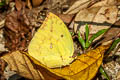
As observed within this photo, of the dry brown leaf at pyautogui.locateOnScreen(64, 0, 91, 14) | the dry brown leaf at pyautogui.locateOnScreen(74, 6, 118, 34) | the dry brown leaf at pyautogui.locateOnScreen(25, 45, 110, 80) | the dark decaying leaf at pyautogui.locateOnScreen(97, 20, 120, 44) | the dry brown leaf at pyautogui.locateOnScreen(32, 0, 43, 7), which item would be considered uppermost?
the dry brown leaf at pyautogui.locateOnScreen(32, 0, 43, 7)

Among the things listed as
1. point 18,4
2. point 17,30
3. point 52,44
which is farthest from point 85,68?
point 18,4

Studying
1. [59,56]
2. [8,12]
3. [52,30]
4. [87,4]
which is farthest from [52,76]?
[8,12]

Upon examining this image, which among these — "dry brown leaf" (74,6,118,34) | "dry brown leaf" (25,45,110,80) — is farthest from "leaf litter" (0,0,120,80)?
"dry brown leaf" (25,45,110,80)

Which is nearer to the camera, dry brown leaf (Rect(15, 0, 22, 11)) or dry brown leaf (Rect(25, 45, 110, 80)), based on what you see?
dry brown leaf (Rect(25, 45, 110, 80))

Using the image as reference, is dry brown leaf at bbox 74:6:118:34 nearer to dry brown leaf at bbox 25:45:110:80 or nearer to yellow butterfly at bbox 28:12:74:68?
yellow butterfly at bbox 28:12:74:68

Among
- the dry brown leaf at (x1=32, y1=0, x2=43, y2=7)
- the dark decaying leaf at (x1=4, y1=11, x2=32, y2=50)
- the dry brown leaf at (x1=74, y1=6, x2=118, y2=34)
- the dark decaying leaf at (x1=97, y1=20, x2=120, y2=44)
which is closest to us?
the dark decaying leaf at (x1=97, y1=20, x2=120, y2=44)

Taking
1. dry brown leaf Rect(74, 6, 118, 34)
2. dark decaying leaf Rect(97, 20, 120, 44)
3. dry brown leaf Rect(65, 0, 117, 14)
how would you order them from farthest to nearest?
dry brown leaf Rect(65, 0, 117, 14), dry brown leaf Rect(74, 6, 118, 34), dark decaying leaf Rect(97, 20, 120, 44)

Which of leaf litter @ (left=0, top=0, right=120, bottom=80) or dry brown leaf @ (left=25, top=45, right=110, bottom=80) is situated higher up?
leaf litter @ (left=0, top=0, right=120, bottom=80)

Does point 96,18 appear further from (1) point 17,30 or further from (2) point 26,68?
(1) point 17,30
